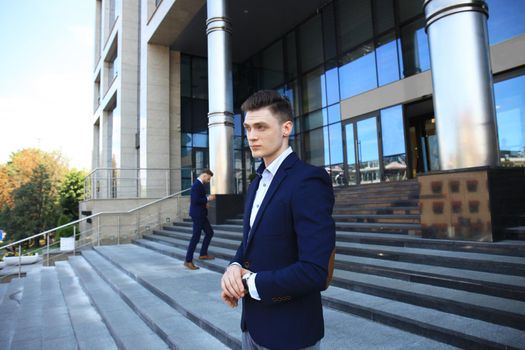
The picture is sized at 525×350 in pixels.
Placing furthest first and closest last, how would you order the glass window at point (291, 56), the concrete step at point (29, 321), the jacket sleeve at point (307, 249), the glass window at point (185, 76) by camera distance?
the glass window at point (185, 76), the glass window at point (291, 56), the concrete step at point (29, 321), the jacket sleeve at point (307, 249)

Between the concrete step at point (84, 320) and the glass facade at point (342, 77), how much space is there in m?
10.5

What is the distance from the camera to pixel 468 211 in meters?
4.89

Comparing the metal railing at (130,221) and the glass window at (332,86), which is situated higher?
the glass window at (332,86)

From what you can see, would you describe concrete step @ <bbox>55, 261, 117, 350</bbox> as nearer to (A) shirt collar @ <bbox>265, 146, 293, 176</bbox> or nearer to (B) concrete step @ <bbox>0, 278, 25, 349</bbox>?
(B) concrete step @ <bbox>0, 278, 25, 349</bbox>

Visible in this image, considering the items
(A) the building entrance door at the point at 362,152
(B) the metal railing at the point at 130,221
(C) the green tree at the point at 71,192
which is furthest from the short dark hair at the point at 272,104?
(C) the green tree at the point at 71,192

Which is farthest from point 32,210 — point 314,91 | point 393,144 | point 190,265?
point 393,144

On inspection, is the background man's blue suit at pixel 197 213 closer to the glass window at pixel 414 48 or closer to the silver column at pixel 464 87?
the silver column at pixel 464 87

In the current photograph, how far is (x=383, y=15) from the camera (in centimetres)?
1370

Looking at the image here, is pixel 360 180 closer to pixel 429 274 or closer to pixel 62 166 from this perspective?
pixel 429 274

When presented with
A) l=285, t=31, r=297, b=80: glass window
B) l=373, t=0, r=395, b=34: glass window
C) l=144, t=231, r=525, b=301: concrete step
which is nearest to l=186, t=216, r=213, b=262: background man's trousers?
l=144, t=231, r=525, b=301: concrete step

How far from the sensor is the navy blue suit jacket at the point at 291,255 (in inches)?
49.0

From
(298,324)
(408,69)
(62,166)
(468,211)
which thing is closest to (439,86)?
(468,211)

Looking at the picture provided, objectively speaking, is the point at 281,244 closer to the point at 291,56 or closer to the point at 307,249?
the point at 307,249

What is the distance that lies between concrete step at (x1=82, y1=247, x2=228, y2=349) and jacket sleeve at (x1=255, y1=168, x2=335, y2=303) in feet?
9.26
